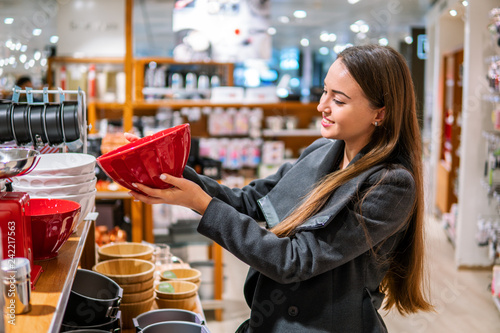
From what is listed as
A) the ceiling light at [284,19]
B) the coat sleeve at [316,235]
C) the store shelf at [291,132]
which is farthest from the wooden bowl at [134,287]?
the ceiling light at [284,19]

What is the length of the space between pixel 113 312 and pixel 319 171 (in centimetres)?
78

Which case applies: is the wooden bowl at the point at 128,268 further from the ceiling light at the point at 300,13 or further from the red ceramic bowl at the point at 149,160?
the ceiling light at the point at 300,13

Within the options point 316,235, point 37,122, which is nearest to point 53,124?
point 37,122

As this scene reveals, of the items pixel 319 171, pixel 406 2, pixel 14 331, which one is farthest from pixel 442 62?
pixel 14 331

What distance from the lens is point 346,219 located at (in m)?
1.33

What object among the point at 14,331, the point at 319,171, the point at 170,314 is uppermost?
the point at 319,171

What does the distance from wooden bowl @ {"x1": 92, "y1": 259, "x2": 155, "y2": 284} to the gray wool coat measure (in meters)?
0.49

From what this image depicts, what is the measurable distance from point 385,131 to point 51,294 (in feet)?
3.05

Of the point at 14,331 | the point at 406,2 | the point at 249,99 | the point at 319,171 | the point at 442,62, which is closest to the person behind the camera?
the point at 14,331

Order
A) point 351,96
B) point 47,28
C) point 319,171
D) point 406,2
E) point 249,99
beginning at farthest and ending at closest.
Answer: point 47,28, point 406,2, point 249,99, point 319,171, point 351,96

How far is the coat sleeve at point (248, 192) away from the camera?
1.65m

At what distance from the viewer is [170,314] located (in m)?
1.83

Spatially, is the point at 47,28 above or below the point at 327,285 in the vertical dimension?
above

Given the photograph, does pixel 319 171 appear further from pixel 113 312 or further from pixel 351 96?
pixel 113 312
